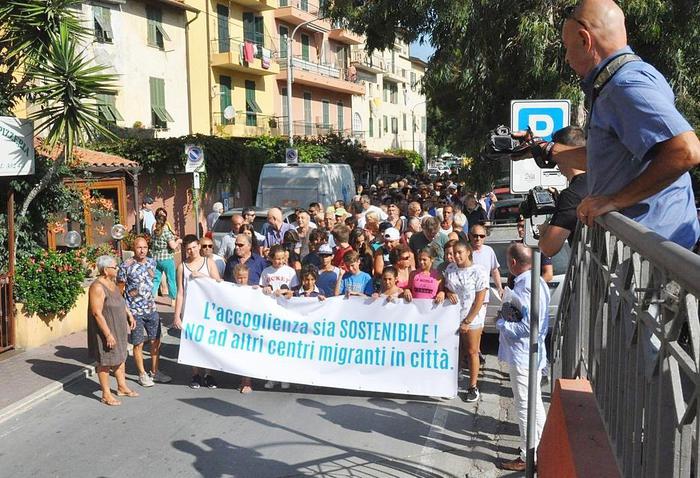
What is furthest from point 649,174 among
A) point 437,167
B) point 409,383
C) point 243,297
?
point 437,167

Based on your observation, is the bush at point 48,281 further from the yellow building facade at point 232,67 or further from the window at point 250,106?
the window at point 250,106

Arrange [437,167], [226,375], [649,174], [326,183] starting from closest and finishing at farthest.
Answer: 1. [649,174]
2. [226,375]
3. [326,183]
4. [437,167]

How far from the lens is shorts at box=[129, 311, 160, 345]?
854 cm

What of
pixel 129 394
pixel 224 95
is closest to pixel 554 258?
pixel 129 394

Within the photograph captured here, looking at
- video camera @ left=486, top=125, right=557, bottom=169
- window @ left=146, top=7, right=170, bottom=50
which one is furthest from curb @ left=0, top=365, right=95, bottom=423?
window @ left=146, top=7, right=170, bottom=50

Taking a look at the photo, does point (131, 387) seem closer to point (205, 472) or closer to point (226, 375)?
point (226, 375)

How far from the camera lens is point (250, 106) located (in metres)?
34.4

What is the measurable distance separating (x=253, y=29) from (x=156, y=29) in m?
8.20

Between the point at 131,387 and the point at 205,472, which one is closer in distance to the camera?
the point at 205,472

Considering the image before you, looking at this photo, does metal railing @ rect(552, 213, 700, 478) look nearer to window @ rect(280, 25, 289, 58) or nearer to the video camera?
the video camera

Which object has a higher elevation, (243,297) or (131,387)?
(243,297)

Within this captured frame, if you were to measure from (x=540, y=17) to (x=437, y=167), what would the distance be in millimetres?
59572

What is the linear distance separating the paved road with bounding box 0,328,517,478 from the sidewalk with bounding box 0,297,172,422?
0.54 feet

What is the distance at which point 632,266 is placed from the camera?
223 centimetres
